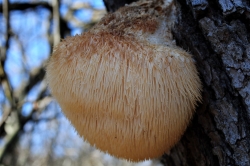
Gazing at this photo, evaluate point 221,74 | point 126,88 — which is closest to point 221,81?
point 221,74

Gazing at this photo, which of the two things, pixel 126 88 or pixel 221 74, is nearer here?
pixel 126 88

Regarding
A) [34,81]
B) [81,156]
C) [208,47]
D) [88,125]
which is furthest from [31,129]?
[81,156]

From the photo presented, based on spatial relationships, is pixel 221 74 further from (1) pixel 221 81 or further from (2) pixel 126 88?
(2) pixel 126 88

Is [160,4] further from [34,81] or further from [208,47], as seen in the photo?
[34,81]
